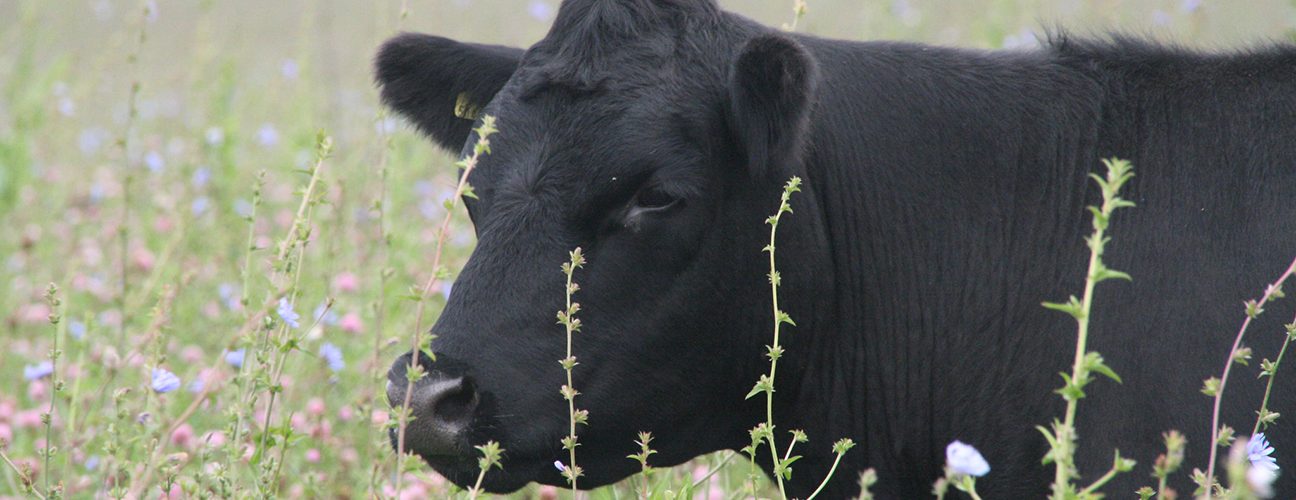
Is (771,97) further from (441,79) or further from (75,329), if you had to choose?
(75,329)

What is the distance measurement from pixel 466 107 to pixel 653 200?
850mm

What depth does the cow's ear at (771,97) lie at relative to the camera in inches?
110

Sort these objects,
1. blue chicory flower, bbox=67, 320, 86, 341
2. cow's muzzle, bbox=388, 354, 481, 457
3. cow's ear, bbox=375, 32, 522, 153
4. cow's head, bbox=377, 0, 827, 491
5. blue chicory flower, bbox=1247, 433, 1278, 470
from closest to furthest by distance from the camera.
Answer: blue chicory flower, bbox=1247, 433, 1278, 470
cow's muzzle, bbox=388, 354, 481, 457
cow's head, bbox=377, 0, 827, 491
cow's ear, bbox=375, 32, 522, 153
blue chicory flower, bbox=67, 320, 86, 341

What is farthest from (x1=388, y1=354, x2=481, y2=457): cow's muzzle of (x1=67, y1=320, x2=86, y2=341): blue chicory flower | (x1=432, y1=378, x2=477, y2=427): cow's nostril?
(x1=67, y1=320, x2=86, y2=341): blue chicory flower

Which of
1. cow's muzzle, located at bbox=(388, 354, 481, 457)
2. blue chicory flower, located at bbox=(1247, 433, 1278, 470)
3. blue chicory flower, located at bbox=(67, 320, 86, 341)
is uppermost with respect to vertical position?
blue chicory flower, located at bbox=(1247, 433, 1278, 470)

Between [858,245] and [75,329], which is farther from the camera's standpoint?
[75,329]

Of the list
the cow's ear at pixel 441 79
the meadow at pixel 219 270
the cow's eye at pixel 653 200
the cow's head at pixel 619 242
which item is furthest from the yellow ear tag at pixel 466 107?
the cow's eye at pixel 653 200

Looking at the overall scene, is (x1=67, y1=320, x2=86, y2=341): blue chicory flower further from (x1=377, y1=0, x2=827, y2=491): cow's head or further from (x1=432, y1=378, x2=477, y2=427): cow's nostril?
(x1=432, y1=378, x2=477, y2=427): cow's nostril

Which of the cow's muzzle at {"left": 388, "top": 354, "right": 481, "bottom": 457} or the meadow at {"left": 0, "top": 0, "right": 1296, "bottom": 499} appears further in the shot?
the meadow at {"left": 0, "top": 0, "right": 1296, "bottom": 499}

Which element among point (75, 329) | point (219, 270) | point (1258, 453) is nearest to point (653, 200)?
point (1258, 453)

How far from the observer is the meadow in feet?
9.36

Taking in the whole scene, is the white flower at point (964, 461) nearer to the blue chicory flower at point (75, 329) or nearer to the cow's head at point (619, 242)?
the cow's head at point (619, 242)

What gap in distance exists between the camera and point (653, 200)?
9.37 feet

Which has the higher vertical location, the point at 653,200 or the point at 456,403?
the point at 653,200
